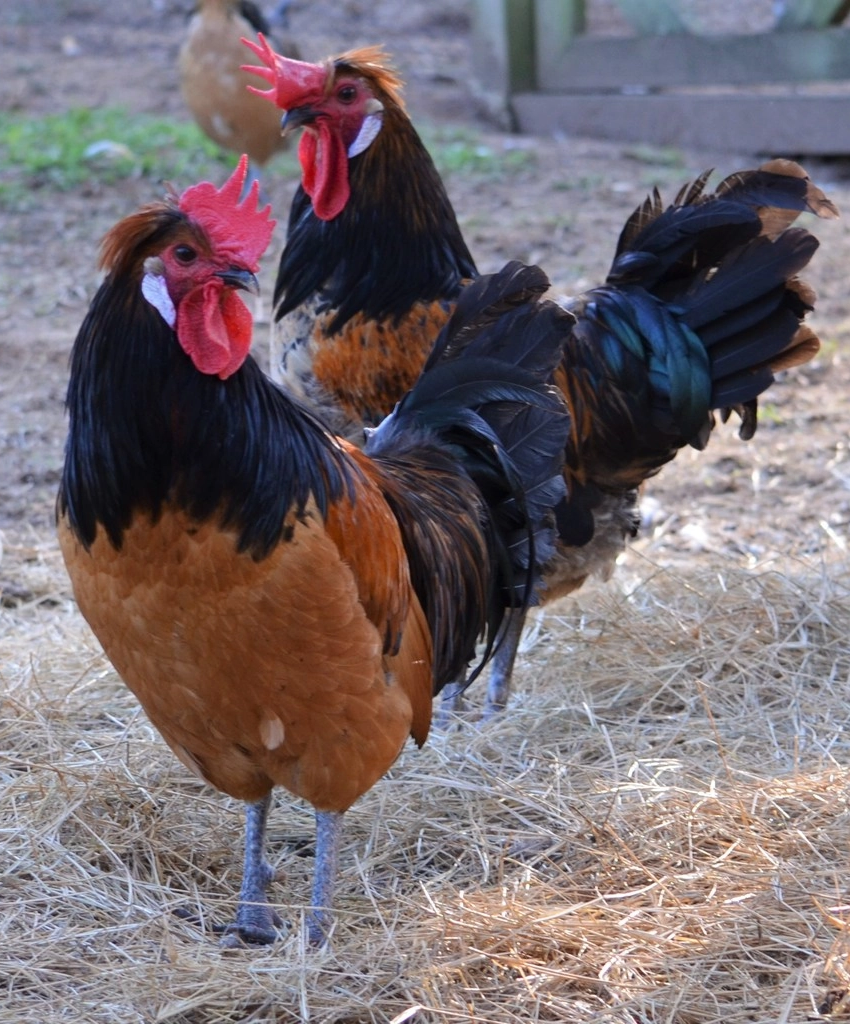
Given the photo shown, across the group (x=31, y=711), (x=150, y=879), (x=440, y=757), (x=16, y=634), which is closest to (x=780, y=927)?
(x=440, y=757)

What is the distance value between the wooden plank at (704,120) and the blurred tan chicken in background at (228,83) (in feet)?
8.93

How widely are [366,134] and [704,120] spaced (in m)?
7.26

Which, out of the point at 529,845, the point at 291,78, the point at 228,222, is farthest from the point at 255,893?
the point at 291,78

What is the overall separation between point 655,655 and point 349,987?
1.95 meters

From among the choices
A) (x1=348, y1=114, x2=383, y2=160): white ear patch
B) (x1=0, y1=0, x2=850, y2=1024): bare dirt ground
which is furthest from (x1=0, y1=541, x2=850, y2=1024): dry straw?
(x1=348, y1=114, x2=383, y2=160): white ear patch

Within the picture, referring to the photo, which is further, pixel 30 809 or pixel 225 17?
pixel 225 17

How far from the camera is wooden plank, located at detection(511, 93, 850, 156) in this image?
984 cm

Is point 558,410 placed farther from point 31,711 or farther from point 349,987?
point 31,711

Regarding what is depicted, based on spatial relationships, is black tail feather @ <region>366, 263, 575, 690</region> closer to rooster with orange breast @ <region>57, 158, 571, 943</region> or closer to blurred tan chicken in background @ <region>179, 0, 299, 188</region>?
rooster with orange breast @ <region>57, 158, 571, 943</region>

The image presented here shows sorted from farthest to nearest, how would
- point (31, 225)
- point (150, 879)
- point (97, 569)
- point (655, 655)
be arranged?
point (31, 225) → point (655, 655) → point (150, 879) → point (97, 569)

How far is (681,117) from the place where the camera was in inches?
418

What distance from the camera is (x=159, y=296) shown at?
8.15ft

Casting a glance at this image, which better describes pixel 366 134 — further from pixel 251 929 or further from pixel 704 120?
pixel 704 120

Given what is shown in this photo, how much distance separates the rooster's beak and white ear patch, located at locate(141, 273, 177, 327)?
111 mm
